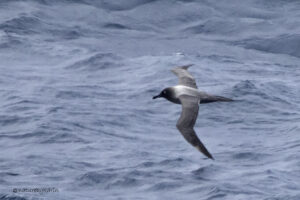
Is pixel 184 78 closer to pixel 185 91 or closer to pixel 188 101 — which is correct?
pixel 185 91

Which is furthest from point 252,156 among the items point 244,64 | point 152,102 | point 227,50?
point 227,50

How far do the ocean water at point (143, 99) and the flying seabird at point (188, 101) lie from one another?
5.65ft

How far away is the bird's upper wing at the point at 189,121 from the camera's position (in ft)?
47.3

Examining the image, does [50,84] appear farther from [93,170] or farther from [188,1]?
[188,1]

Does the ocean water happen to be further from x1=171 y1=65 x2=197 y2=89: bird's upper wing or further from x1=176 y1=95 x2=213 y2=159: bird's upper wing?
x1=176 y1=95 x2=213 y2=159: bird's upper wing

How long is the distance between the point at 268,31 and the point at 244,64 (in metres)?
3.86

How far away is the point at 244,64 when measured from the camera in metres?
27.9

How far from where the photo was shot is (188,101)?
16.0m

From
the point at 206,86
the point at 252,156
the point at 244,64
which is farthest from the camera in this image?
the point at 244,64

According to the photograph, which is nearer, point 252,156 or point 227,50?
point 252,156

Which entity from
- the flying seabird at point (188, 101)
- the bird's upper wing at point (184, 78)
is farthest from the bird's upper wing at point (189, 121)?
the bird's upper wing at point (184, 78)

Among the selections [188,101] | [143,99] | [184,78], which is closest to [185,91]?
[188,101]

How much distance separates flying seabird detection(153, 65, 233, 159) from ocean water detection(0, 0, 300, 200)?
1.72 metres

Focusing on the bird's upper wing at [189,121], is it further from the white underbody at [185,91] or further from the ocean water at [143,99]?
the ocean water at [143,99]
